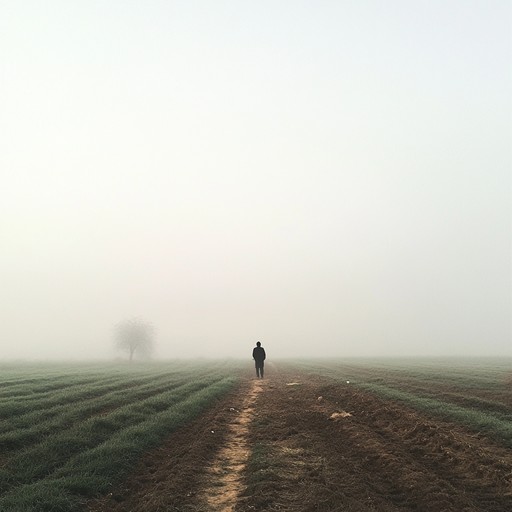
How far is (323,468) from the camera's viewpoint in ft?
34.5

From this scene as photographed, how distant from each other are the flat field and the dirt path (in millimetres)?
42

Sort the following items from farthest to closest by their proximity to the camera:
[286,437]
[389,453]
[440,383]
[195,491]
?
[440,383], [286,437], [389,453], [195,491]

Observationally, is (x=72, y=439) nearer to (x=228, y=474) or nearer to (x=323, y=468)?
(x=228, y=474)

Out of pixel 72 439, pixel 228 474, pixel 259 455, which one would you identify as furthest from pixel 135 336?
pixel 228 474

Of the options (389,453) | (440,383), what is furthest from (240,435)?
(440,383)

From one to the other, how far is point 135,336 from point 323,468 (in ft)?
326

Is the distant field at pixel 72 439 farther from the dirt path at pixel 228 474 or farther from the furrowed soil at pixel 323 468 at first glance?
the dirt path at pixel 228 474

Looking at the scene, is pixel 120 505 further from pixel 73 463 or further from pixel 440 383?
pixel 440 383

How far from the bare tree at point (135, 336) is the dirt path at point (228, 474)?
92.1 m

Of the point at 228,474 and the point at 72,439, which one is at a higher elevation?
the point at 72,439

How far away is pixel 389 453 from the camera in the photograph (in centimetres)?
1159

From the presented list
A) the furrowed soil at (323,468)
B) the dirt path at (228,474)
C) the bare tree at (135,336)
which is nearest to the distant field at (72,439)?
the furrowed soil at (323,468)

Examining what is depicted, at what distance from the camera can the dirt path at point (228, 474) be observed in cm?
856

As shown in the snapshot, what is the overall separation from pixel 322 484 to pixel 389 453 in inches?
136
